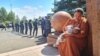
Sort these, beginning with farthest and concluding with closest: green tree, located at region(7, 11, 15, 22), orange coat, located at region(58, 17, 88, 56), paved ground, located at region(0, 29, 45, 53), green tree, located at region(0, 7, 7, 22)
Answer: green tree, located at region(7, 11, 15, 22) < green tree, located at region(0, 7, 7, 22) < paved ground, located at region(0, 29, 45, 53) < orange coat, located at region(58, 17, 88, 56)

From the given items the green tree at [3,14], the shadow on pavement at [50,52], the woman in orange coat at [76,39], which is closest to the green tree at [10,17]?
the green tree at [3,14]

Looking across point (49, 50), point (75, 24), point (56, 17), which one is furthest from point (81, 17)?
point (56, 17)

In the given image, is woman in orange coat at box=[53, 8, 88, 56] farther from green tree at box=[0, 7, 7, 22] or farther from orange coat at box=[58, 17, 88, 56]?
green tree at box=[0, 7, 7, 22]

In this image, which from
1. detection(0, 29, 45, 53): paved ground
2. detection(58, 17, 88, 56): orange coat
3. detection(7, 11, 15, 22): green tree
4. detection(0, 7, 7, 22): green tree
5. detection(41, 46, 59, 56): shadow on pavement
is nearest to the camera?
detection(58, 17, 88, 56): orange coat

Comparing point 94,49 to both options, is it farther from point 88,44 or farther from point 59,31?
point 59,31

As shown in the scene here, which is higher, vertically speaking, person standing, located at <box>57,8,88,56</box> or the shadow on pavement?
person standing, located at <box>57,8,88,56</box>

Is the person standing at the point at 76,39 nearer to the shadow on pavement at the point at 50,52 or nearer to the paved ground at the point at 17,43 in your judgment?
the shadow on pavement at the point at 50,52

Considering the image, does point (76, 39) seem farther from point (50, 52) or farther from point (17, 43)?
point (17, 43)

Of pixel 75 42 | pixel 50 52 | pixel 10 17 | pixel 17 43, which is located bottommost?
pixel 10 17

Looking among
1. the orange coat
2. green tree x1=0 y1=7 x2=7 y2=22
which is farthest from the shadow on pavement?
green tree x1=0 y1=7 x2=7 y2=22

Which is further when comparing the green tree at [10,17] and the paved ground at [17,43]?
the green tree at [10,17]

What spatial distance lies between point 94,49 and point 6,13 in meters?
85.2

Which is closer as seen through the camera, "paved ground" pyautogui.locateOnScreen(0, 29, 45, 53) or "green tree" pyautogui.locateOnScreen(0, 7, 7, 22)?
"paved ground" pyautogui.locateOnScreen(0, 29, 45, 53)

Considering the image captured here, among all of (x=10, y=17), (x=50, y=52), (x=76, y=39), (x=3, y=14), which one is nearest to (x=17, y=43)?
(x=50, y=52)
